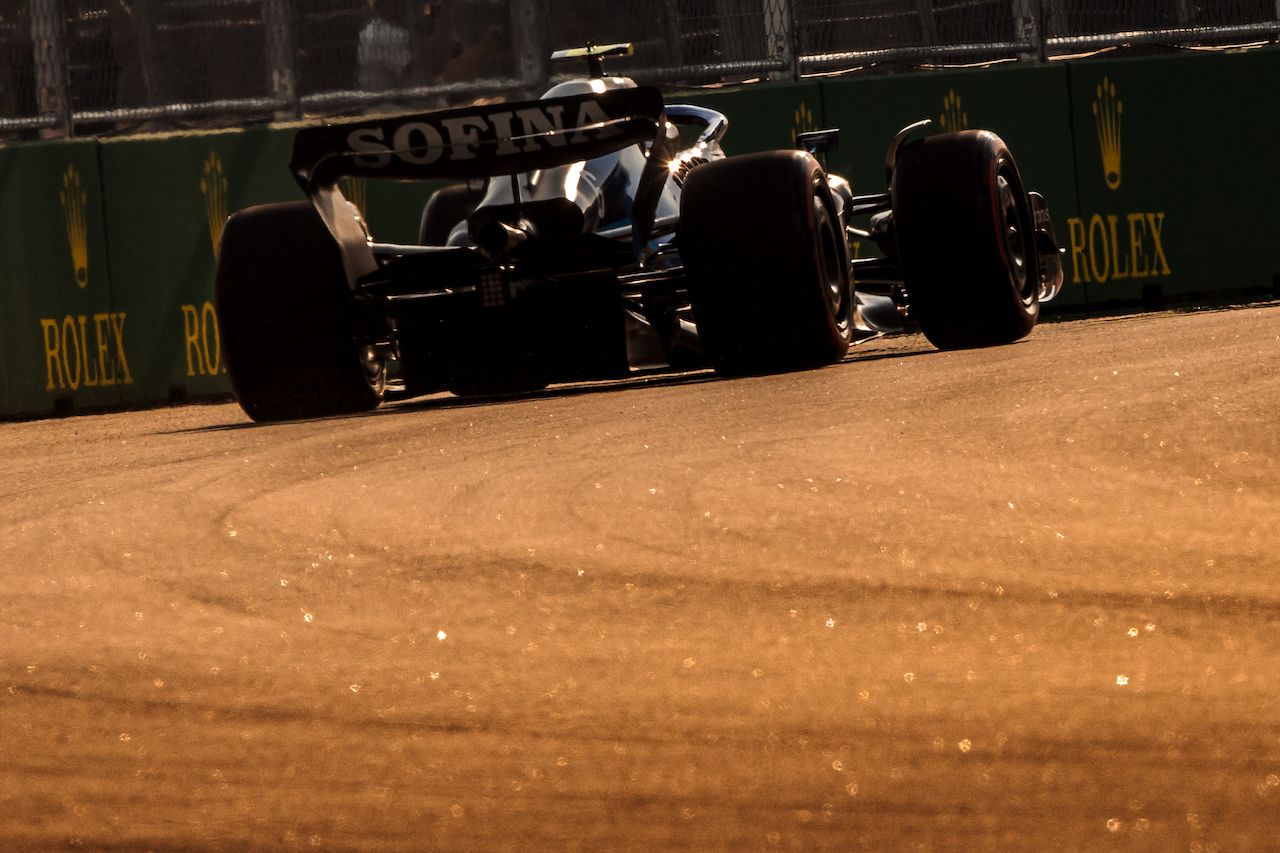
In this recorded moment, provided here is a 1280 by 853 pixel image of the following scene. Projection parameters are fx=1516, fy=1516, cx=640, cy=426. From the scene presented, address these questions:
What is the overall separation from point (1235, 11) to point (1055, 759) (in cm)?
956

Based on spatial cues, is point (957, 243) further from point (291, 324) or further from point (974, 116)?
point (974, 116)

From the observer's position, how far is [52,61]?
328 inches

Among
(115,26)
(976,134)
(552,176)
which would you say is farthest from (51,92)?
(976,134)

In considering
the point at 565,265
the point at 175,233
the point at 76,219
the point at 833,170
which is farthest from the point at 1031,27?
the point at 565,265

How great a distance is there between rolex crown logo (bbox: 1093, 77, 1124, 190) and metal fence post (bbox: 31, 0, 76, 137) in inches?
230

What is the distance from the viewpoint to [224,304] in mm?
4363

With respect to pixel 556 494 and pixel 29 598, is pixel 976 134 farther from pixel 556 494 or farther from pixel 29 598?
pixel 29 598

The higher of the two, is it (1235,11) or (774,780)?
(1235,11)

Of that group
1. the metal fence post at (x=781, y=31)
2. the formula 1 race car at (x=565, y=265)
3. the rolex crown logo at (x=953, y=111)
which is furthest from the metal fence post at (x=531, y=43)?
the formula 1 race car at (x=565, y=265)

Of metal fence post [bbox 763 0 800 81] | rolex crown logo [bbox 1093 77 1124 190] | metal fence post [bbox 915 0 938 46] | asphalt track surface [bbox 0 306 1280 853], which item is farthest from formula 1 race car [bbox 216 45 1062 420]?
rolex crown logo [bbox 1093 77 1124 190]

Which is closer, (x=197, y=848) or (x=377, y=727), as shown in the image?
(x=197, y=848)

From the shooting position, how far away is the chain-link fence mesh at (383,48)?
27.5ft

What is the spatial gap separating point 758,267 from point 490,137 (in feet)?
2.58

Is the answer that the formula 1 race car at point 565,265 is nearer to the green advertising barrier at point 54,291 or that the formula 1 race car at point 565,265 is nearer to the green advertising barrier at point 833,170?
the green advertising barrier at point 833,170
